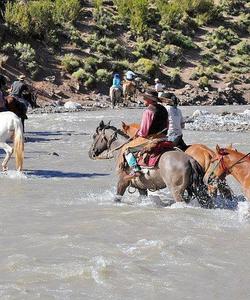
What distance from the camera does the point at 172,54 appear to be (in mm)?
43969


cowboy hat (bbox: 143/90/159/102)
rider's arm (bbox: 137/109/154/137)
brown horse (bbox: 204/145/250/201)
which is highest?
cowboy hat (bbox: 143/90/159/102)

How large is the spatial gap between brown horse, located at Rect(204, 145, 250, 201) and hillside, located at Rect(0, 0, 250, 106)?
24.1m

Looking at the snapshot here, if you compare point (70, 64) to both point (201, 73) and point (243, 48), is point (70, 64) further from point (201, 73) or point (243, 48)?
point (243, 48)

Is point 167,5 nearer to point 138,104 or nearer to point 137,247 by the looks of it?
point 138,104

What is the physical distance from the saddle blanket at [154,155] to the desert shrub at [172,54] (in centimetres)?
3386

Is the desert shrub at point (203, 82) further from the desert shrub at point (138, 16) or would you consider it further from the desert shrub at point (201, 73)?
the desert shrub at point (138, 16)

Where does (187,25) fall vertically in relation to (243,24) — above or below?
below

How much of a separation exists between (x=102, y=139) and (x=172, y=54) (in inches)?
1327

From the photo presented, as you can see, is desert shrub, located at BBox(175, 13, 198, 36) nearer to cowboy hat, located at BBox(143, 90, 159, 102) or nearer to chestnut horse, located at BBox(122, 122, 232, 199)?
chestnut horse, located at BBox(122, 122, 232, 199)

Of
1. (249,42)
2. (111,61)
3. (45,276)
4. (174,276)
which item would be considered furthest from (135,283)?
(249,42)

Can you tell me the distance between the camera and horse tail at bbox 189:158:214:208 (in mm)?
9336

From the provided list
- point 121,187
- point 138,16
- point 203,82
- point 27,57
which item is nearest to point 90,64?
point 27,57

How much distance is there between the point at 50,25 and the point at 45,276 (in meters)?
36.2

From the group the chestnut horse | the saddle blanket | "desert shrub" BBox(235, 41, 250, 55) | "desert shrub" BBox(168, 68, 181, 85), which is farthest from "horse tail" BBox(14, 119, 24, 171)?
"desert shrub" BBox(235, 41, 250, 55)
